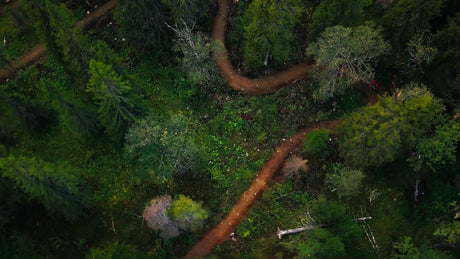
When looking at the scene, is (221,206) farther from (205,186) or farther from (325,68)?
(325,68)

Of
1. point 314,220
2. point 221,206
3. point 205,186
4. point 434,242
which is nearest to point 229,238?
point 221,206

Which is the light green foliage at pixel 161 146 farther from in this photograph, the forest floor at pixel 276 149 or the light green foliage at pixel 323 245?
the light green foliage at pixel 323 245

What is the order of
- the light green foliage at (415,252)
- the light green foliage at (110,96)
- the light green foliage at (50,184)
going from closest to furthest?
the light green foliage at (50,184) < the light green foliage at (110,96) < the light green foliage at (415,252)

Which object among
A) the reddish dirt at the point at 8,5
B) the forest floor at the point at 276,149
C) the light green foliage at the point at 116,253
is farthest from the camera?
the reddish dirt at the point at 8,5

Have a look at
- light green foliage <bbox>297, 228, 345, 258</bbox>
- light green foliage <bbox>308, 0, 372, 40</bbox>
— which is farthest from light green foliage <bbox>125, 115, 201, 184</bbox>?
light green foliage <bbox>308, 0, 372, 40</bbox>

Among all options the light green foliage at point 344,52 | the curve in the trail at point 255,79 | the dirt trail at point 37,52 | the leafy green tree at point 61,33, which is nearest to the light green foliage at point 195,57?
the curve in the trail at point 255,79

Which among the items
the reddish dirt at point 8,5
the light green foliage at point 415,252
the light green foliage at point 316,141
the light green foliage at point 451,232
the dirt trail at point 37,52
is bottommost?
the light green foliage at point 415,252

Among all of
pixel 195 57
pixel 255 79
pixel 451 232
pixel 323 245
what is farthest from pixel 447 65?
pixel 195 57

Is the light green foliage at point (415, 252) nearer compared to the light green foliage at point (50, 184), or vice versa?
the light green foliage at point (50, 184)

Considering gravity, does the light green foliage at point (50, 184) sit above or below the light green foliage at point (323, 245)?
above
